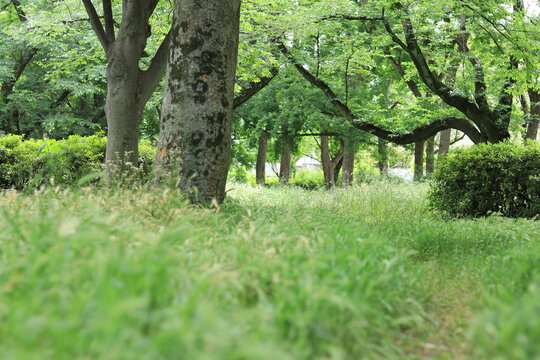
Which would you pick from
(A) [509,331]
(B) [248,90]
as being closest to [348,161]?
(B) [248,90]

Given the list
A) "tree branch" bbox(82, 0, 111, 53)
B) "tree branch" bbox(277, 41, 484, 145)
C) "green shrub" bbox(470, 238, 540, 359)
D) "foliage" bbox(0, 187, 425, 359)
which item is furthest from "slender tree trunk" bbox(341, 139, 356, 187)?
"green shrub" bbox(470, 238, 540, 359)

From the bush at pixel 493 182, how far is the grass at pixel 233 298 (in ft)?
16.0

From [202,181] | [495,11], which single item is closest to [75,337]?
[202,181]

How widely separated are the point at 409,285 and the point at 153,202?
253 centimetres

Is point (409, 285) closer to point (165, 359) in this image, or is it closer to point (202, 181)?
point (165, 359)

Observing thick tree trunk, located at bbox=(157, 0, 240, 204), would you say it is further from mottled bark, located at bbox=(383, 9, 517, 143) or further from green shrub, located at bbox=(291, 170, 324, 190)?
green shrub, located at bbox=(291, 170, 324, 190)

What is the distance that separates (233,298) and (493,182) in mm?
7585

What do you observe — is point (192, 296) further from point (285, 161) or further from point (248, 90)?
point (285, 161)

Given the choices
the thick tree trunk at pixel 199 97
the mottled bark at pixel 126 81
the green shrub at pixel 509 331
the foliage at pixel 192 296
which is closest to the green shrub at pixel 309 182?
the mottled bark at pixel 126 81

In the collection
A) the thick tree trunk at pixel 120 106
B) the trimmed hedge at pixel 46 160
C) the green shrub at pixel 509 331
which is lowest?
the green shrub at pixel 509 331

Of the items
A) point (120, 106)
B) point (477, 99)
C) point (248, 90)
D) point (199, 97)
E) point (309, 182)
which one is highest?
point (248, 90)

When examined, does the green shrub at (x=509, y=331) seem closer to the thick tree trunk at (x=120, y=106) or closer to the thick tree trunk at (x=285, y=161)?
the thick tree trunk at (x=120, y=106)

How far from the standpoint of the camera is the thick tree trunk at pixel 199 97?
5402mm

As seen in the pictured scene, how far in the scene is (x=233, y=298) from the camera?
87.0 inches
